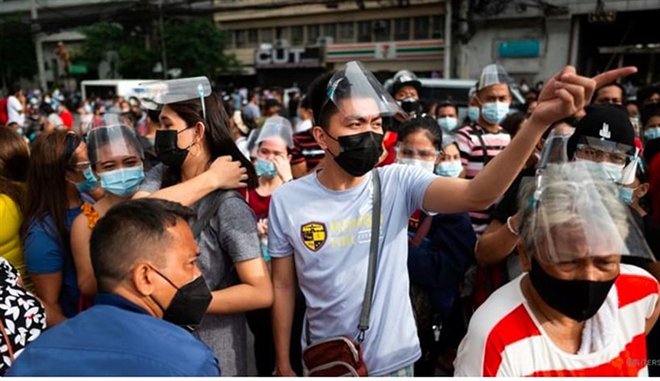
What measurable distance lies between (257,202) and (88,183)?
1023 millimetres

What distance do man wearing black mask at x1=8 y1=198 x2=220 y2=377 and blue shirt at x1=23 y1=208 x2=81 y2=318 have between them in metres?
0.87

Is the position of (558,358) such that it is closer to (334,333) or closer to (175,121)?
(334,333)

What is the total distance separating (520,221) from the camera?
1.57 meters

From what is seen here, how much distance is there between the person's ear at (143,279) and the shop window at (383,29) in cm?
2973

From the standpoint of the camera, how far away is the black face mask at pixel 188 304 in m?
1.47

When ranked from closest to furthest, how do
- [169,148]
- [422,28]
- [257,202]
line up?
[169,148] < [257,202] < [422,28]

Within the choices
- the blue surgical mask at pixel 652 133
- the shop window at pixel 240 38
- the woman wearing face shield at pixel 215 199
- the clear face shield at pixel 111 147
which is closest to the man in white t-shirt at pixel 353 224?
the woman wearing face shield at pixel 215 199

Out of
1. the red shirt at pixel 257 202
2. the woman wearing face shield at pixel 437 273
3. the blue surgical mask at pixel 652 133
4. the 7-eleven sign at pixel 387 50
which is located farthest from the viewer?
the 7-eleven sign at pixel 387 50

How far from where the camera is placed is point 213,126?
2105mm

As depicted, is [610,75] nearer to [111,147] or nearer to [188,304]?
[188,304]

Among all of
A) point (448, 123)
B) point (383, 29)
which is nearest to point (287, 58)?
point (383, 29)

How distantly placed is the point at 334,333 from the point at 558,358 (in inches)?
32.5

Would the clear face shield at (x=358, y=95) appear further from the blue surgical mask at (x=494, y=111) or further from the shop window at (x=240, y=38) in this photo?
the shop window at (x=240, y=38)

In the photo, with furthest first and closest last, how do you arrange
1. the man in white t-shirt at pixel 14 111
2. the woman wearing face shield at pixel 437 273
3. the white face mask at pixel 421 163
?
the man in white t-shirt at pixel 14 111
the white face mask at pixel 421 163
the woman wearing face shield at pixel 437 273
